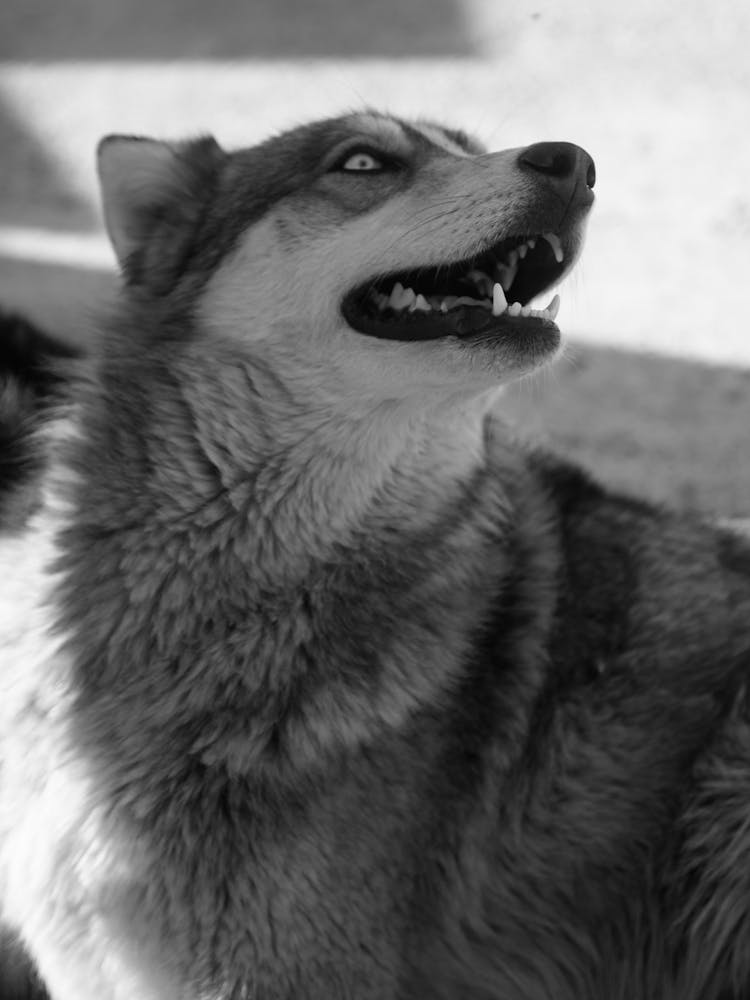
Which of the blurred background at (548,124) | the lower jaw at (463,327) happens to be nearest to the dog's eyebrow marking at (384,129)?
the lower jaw at (463,327)

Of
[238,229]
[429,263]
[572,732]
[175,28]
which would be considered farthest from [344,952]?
[175,28]

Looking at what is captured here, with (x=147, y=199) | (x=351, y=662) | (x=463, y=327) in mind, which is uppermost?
(x=147, y=199)

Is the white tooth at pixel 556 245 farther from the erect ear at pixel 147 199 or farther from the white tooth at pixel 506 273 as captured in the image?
the erect ear at pixel 147 199

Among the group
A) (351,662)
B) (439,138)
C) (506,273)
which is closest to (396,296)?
(506,273)

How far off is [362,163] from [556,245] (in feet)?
1.75

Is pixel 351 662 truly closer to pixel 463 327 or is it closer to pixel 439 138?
pixel 463 327

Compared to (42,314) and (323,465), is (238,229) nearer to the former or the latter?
(323,465)

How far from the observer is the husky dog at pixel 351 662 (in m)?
2.46

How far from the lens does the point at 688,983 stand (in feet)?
8.91

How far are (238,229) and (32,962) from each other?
190 cm

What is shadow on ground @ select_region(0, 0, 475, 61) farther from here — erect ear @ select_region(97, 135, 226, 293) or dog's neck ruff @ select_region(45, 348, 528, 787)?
dog's neck ruff @ select_region(45, 348, 528, 787)

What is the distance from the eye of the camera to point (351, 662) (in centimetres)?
262

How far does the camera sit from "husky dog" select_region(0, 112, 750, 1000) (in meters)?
2.46

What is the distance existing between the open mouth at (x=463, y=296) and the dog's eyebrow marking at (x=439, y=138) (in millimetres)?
381
